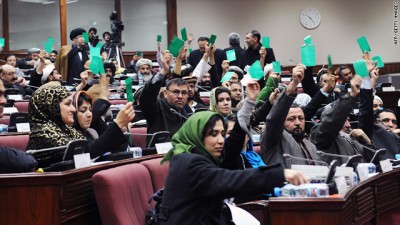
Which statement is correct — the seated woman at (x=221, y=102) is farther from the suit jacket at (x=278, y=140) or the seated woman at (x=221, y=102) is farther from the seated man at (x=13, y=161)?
the seated man at (x=13, y=161)

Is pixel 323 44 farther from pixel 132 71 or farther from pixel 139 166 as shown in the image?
pixel 139 166

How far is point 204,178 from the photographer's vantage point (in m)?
2.63

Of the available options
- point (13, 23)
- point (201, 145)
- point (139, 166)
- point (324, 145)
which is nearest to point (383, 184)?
point (324, 145)

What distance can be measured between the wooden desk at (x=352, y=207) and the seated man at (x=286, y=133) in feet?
1.46

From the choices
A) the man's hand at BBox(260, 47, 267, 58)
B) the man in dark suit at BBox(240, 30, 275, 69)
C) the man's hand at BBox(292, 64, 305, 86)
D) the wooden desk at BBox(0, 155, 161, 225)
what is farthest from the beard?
the man in dark suit at BBox(240, 30, 275, 69)

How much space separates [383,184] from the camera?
172 inches

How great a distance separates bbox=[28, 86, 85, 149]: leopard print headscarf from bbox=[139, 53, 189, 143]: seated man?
122 cm

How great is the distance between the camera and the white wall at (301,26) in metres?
15.2

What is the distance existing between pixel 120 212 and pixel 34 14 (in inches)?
456

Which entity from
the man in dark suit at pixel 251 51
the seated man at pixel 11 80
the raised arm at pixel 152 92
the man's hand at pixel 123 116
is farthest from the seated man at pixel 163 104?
the man in dark suit at pixel 251 51

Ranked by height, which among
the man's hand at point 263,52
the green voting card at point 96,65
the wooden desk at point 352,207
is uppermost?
the man's hand at point 263,52

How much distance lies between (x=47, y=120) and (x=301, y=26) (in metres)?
12.1

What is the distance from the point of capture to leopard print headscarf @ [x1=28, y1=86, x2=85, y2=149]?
373 centimetres

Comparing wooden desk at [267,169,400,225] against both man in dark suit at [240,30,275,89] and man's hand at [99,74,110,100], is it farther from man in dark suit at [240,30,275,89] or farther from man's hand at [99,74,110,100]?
man in dark suit at [240,30,275,89]
